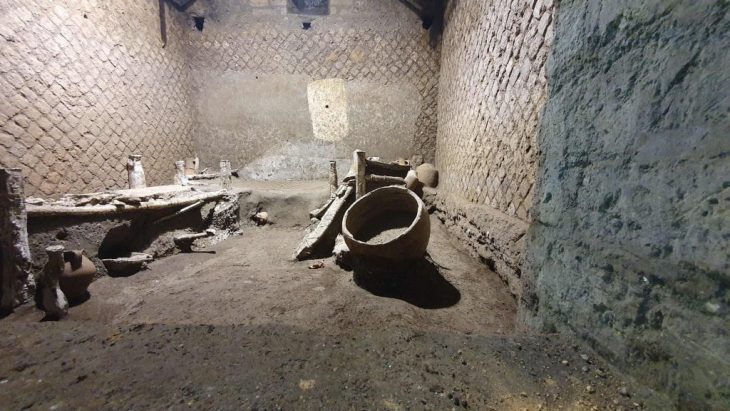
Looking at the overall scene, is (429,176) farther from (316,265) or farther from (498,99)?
(316,265)

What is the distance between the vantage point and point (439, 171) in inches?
231

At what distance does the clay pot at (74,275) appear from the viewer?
230 cm

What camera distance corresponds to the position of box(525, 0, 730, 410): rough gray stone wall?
0.61 metres

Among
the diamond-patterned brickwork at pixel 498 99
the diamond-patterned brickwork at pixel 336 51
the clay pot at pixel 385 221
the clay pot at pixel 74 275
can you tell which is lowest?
the clay pot at pixel 74 275

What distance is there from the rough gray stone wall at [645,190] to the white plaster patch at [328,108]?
19.9ft

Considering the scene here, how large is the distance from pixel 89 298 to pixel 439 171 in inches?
217

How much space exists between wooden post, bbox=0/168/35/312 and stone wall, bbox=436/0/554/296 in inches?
139

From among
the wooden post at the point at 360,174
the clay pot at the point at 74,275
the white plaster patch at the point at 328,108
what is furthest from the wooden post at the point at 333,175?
the clay pot at the point at 74,275

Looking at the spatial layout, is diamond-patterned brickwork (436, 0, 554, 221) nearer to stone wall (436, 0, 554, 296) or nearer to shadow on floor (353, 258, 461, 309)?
stone wall (436, 0, 554, 296)

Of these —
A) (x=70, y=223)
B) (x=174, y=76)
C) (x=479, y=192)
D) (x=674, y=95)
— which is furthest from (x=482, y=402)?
(x=174, y=76)

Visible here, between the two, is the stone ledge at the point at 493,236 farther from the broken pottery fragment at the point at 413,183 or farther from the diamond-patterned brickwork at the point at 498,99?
the broken pottery fragment at the point at 413,183

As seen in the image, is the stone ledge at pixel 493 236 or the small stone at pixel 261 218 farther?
the small stone at pixel 261 218

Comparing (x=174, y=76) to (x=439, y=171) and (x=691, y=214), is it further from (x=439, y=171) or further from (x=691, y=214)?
(x=691, y=214)

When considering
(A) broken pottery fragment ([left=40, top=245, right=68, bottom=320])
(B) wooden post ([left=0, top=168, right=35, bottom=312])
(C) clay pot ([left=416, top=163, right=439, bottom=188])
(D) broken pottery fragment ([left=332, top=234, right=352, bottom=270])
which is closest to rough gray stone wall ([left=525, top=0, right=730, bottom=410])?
(D) broken pottery fragment ([left=332, top=234, right=352, bottom=270])
